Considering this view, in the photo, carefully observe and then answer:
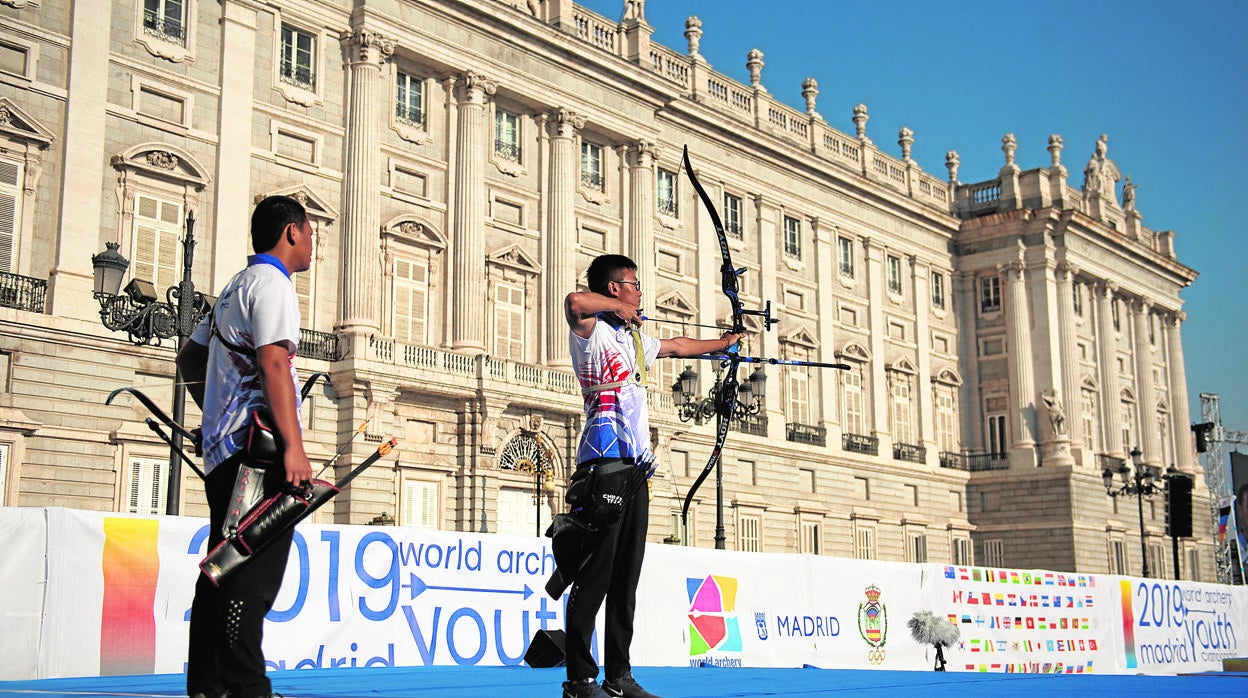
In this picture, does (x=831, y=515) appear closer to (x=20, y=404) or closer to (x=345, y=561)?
(x=20, y=404)

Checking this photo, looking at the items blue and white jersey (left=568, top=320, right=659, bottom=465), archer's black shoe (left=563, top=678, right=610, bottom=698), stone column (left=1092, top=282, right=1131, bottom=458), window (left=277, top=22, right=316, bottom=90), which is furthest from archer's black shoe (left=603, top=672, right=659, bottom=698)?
stone column (left=1092, top=282, right=1131, bottom=458)

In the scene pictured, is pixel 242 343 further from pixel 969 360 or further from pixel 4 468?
pixel 969 360

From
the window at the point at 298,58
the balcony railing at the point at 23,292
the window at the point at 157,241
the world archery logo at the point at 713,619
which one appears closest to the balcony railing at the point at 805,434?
the window at the point at 298,58

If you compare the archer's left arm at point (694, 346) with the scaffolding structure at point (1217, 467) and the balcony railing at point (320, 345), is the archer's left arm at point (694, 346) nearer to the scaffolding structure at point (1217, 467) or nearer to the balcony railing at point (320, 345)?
the balcony railing at point (320, 345)

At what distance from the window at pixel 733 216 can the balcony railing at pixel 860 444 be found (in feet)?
23.9

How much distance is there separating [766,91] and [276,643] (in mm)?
32361

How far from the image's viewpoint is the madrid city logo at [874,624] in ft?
48.4

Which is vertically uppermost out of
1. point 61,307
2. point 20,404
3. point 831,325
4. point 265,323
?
point 831,325

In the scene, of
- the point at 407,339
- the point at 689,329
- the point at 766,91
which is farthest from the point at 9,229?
the point at 766,91

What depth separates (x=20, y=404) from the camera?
21.5 meters

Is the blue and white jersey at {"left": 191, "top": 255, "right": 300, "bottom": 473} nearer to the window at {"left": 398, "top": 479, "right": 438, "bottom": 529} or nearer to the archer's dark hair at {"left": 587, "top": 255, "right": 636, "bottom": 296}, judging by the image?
the archer's dark hair at {"left": 587, "top": 255, "right": 636, "bottom": 296}

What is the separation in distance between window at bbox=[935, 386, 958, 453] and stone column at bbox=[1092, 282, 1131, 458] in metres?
6.60

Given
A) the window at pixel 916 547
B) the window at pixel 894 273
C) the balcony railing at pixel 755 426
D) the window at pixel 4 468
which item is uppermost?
the window at pixel 894 273

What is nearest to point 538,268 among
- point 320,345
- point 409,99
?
point 409,99
